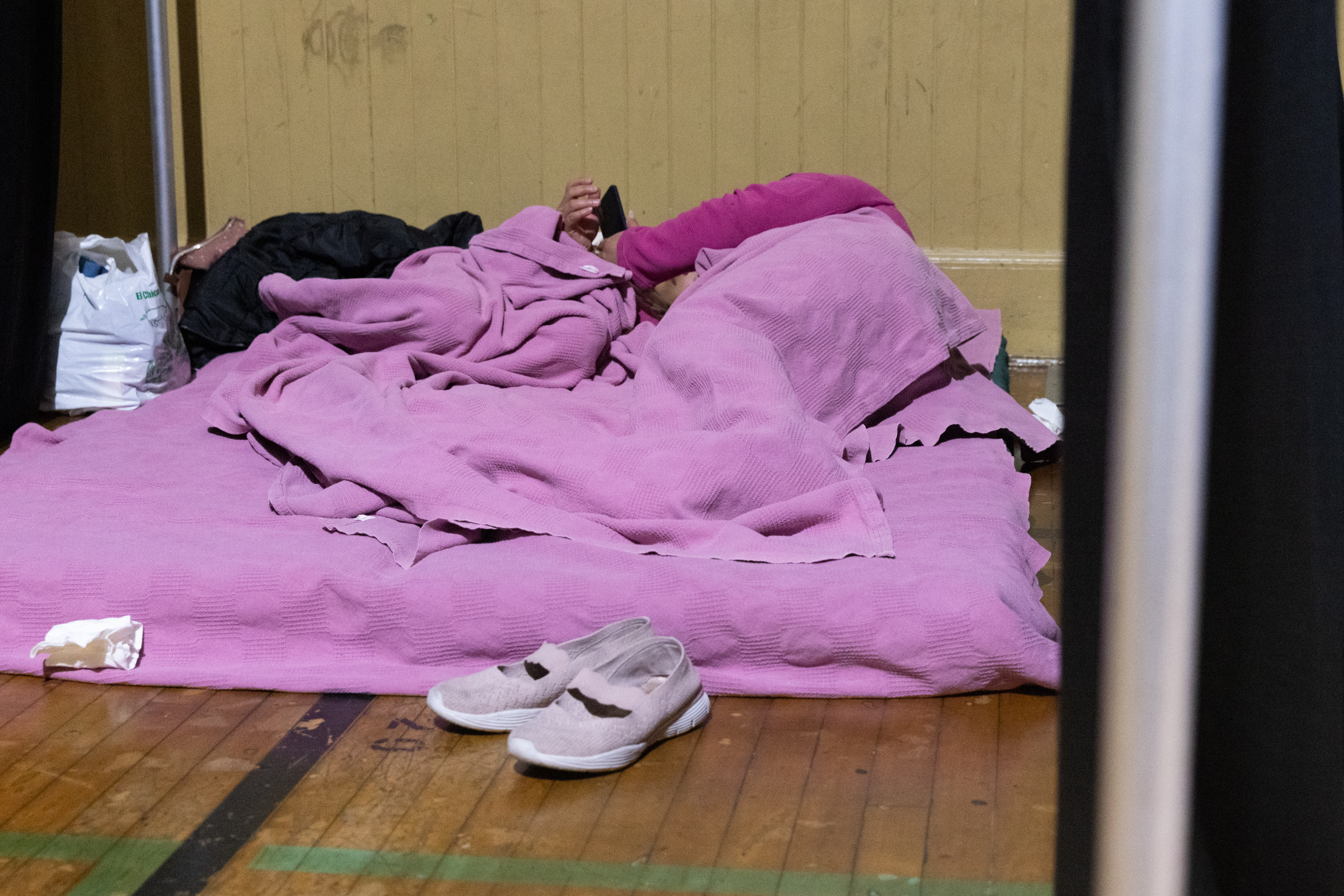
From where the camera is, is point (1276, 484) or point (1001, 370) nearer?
point (1276, 484)

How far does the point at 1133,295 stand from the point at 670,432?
1.70 metres

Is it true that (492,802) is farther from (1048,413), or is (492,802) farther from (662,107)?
(662,107)

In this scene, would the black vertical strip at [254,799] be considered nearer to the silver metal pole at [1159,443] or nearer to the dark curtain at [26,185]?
the silver metal pole at [1159,443]

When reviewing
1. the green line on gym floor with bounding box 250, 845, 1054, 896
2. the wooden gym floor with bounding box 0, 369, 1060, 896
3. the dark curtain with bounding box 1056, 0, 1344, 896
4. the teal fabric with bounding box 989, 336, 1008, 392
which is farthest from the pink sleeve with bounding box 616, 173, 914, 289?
the dark curtain with bounding box 1056, 0, 1344, 896

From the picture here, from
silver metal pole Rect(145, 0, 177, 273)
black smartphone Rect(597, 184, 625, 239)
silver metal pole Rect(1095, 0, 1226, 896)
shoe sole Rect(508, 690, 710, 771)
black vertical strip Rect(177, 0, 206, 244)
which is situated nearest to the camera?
silver metal pole Rect(1095, 0, 1226, 896)

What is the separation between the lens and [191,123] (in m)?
4.02

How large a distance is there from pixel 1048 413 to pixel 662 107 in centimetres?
152

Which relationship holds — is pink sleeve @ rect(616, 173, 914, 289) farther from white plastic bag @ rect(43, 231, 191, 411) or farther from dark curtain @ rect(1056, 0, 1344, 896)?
dark curtain @ rect(1056, 0, 1344, 896)

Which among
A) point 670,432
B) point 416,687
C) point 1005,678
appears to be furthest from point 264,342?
A: point 1005,678

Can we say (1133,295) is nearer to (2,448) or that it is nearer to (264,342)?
(264,342)

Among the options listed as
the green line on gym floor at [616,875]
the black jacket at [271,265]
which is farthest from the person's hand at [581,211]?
the green line on gym floor at [616,875]

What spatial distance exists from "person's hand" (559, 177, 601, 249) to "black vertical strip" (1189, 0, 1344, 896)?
249 centimetres

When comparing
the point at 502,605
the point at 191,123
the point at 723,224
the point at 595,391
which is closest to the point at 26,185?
the point at 191,123

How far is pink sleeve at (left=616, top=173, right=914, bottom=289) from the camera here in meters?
2.95
